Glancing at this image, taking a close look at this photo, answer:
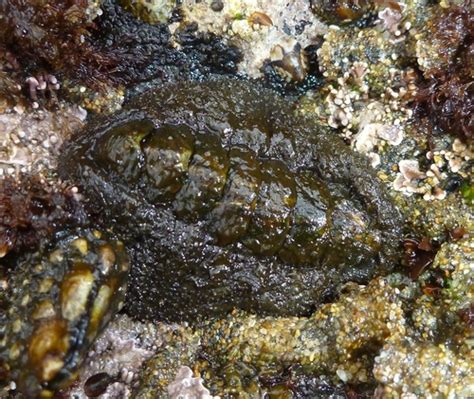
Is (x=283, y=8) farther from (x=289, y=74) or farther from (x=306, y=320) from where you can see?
(x=306, y=320)

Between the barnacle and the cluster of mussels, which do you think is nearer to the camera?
the cluster of mussels

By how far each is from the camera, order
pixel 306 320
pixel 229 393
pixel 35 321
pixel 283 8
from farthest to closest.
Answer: pixel 283 8 < pixel 306 320 < pixel 229 393 < pixel 35 321

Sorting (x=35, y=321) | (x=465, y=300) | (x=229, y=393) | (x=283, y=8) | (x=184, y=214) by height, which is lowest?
(x=229, y=393)

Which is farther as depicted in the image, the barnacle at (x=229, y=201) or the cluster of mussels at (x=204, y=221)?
the barnacle at (x=229, y=201)

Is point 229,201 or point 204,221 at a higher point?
point 229,201

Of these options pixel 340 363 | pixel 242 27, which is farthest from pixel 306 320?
pixel 242 27
